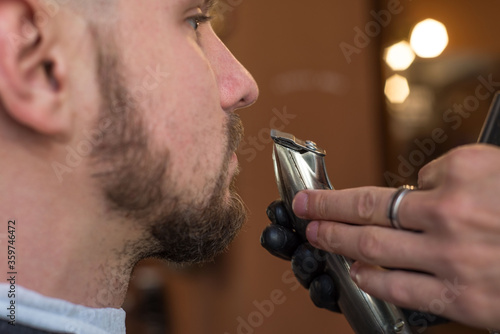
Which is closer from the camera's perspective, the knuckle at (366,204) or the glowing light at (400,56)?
the knuckle at (366,204)

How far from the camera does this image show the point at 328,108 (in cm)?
256

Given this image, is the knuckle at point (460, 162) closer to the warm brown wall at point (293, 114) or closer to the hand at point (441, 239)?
the hand at point (441, 239)

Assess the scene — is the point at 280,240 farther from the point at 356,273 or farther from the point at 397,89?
the point at 397,89

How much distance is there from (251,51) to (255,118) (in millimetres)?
292

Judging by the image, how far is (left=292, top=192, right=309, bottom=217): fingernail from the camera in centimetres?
75

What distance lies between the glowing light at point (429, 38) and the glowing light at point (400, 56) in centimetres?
5

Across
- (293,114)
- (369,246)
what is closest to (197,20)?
(369,246)

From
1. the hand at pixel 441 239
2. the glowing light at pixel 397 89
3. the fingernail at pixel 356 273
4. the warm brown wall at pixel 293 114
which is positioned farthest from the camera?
the glowing light at pixel 397 89

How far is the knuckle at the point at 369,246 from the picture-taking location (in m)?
0.65

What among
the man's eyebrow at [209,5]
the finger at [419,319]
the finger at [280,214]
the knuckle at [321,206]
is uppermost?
the man's eyebrow at [209,5]

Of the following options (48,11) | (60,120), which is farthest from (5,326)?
(48,11)

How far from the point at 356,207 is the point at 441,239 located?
0.11 metres

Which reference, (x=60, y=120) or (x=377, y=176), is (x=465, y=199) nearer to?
(x=60, y=120)

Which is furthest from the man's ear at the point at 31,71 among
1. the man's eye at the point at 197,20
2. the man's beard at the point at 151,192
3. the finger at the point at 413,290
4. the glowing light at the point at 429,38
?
the glowing light at the point at 429,38
